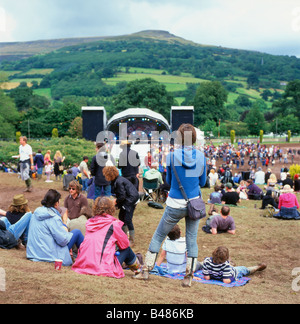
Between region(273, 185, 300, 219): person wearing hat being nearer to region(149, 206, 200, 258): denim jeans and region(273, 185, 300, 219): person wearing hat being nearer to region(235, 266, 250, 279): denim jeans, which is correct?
region(235, 266, 250, 279): denim jeans

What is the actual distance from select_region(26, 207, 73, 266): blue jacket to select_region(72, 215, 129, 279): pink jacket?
1.64 ft

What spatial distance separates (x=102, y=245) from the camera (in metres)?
4.57

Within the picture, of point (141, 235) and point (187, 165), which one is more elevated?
point (187, 165)

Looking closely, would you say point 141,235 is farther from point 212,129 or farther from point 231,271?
point 212,129

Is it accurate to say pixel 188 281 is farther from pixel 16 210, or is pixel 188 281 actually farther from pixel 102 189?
pixel 102 189

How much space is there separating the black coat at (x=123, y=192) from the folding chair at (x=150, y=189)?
13.4ft

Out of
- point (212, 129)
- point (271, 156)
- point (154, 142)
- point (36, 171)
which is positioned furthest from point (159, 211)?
point (212, 129)

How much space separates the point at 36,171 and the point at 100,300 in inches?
→ 528

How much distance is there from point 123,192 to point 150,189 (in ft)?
14.2

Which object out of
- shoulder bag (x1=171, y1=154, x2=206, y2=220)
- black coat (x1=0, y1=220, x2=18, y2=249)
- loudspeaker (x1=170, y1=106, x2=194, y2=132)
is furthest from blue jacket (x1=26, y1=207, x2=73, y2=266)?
loudspeaker (x1=170, y1=106, x2=194, y2=132)

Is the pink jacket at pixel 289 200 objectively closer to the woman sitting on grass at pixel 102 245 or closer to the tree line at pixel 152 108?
the woman sitting on grass at pixel 102 245

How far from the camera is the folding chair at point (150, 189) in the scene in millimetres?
10773

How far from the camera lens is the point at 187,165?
4.32m
